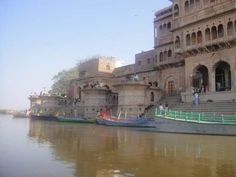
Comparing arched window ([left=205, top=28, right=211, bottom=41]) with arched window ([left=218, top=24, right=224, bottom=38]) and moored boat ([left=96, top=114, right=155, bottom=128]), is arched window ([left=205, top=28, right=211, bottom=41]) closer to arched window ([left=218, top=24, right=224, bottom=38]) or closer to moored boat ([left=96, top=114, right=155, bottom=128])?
arched window ([left=218, top=24, right=224, bottom=38])

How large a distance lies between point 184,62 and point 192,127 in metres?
16.9

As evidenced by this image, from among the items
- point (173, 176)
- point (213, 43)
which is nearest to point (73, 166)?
point (173, 176)

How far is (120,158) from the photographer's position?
10.4 metres

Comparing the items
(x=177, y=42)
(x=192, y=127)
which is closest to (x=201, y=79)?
(x=177, y=42)

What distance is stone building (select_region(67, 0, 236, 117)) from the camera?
95.3 feet

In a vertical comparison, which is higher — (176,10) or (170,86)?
(176,10)

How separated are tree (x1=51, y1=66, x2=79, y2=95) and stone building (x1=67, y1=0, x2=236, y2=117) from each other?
22.1 metres

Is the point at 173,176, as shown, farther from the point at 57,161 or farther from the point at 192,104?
the point at 192,104

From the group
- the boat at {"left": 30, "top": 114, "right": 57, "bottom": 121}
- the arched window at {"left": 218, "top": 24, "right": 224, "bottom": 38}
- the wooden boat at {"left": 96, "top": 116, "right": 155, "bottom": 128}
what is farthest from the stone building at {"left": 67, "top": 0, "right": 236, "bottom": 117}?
the boat at {"left": 30, "top": 114, "right": 57, "bottom": 121}

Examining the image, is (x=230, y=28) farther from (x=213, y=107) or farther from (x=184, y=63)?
(x=184, y=63)

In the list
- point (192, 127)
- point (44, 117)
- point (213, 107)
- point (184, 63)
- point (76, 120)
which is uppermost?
point (184, 63)

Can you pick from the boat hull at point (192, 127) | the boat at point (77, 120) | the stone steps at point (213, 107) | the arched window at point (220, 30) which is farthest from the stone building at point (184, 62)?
the boat hull at point (192, 127)

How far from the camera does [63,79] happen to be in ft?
230

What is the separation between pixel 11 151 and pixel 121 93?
23041 mm
